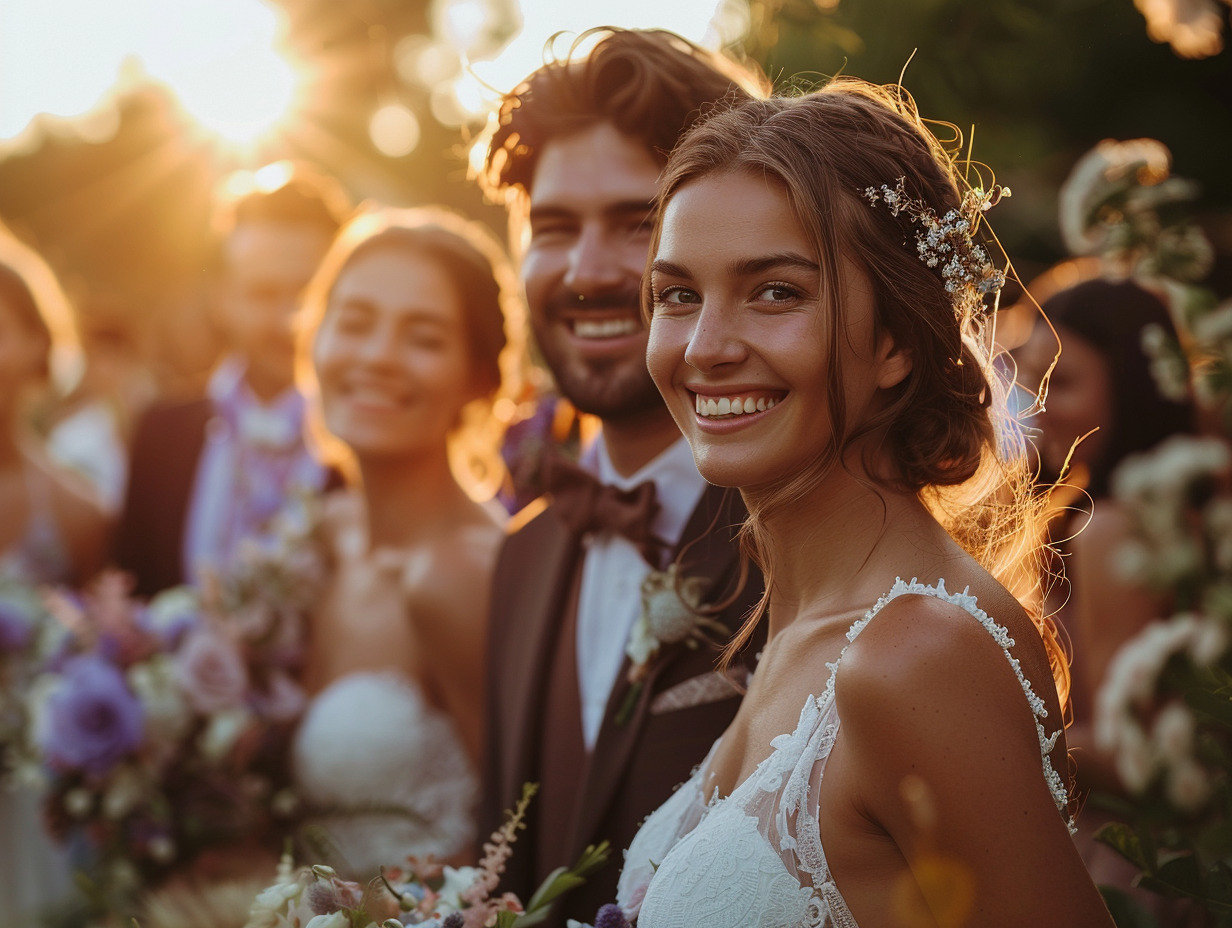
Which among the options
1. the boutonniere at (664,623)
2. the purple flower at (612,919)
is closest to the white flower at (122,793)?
the boutonniere at (664,623)

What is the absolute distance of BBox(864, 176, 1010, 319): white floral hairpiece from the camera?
185 cm

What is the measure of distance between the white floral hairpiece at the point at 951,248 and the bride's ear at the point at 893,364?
4.9 inches

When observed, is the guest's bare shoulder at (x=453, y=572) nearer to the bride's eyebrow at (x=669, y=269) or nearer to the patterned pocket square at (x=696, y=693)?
the patterned pocket square at (x=696, y=693)

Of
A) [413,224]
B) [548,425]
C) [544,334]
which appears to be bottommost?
[548,425]

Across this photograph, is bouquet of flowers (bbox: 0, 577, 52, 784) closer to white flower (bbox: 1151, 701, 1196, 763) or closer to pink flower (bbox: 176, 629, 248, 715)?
pink flower (bbox: 176, 629, 248, 715)

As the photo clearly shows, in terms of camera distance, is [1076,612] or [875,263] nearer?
[875,263]

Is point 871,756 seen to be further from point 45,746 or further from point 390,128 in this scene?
point 390,128

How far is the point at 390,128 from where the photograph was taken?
12.8 m

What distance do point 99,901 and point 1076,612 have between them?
362 centimetres

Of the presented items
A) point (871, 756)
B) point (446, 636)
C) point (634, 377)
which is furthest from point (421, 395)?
point (871, 756)

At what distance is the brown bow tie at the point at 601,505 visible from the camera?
293 centimetres

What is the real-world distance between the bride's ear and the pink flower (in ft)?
10.0

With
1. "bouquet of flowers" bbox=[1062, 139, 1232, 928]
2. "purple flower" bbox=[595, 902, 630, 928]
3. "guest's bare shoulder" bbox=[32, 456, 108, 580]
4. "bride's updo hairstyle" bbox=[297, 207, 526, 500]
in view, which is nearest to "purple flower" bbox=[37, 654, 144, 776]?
"bride's updo hairstyle" bbox=[297, 207, 526, 500]

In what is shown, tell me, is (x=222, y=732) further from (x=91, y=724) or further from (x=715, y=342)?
(x=715, y=342)
